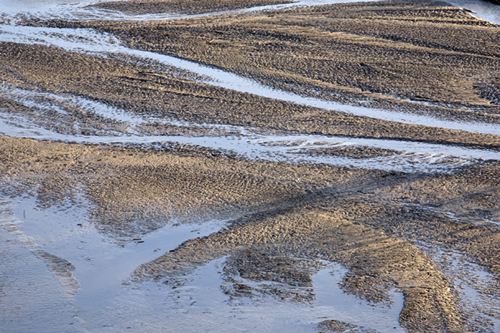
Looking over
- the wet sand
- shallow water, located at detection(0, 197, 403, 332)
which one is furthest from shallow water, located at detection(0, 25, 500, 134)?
shallow water, located at detection(0, 197, 403, 332)

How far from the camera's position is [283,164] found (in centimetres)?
525

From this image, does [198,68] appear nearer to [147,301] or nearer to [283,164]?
[283,164]

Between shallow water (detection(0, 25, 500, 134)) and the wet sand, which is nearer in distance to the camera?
the wet sand

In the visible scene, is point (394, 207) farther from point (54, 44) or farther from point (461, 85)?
point (54, 44)

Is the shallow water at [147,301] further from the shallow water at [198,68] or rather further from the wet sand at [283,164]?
the shallow water at [198,68]

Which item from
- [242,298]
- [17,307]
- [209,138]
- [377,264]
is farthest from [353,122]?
[17,307]

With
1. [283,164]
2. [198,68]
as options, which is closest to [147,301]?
[283,164]

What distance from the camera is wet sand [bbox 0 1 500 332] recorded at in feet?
12.1

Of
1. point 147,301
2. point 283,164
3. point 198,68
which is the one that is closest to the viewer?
point 147,301

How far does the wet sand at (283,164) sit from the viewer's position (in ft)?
12.1

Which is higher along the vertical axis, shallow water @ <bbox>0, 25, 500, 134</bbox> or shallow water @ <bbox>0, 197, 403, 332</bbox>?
shallow water @ <bbox>0, 25, 500, 134</bbox>

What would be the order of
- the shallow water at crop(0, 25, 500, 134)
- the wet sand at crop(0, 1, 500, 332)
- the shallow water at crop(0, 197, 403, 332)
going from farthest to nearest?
1. the shallow water at crop(0, 25, 500, 134)
2. the wet sand at crop(0, 1, 500, 332)
3. the shallow water at crop(0, 197, 403, 332)

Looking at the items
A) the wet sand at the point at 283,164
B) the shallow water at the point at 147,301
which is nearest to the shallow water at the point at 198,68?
the wet sand at the point at 283,164

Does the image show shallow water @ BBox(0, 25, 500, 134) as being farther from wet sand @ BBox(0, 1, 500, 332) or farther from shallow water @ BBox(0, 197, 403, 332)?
shallow water @ BBox(0, 197, 403, 332)
